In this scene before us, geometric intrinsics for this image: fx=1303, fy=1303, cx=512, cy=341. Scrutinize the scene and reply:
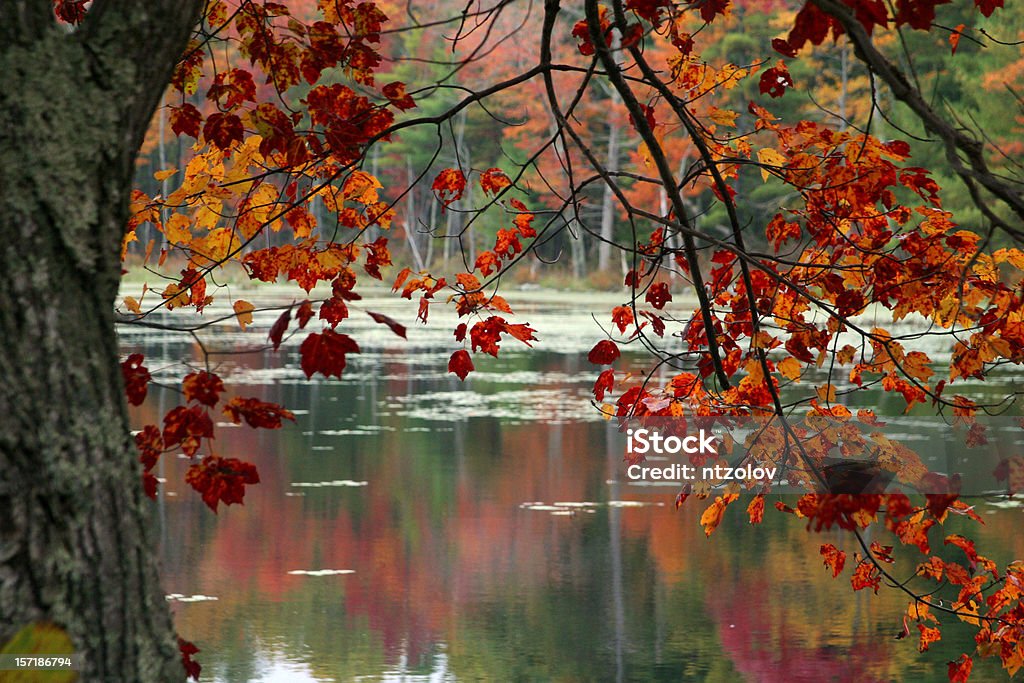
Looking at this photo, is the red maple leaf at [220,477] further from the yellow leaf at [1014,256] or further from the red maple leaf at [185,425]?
the yellow leaf at [1014,256]

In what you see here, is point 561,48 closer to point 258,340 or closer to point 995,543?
point 258,340

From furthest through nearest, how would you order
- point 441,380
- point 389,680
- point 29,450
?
point 441,380 < point 389,680 < point 29,450

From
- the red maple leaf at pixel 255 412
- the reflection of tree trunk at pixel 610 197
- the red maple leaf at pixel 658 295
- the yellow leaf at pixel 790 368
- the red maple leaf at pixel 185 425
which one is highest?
the reflection of tree trunk at pixel 610 197

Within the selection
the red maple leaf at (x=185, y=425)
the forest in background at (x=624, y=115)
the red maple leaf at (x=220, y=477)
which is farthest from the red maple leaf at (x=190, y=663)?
the forest in background at (x=624, y=115)

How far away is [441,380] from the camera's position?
15.2 m

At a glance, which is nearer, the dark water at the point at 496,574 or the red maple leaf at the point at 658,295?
the red maple leaf at the point at 658,295

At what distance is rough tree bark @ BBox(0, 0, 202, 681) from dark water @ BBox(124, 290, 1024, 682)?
2668 millimetres

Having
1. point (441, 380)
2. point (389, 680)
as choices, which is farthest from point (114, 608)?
point (441, 380)

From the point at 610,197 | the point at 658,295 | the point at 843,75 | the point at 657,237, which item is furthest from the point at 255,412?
the point at 610,197

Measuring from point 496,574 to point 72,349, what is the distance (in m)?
5.32

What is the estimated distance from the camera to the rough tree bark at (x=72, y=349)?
5.64ft

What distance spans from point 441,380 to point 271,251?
1158 cm

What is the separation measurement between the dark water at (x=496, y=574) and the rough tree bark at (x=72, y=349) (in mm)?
2668

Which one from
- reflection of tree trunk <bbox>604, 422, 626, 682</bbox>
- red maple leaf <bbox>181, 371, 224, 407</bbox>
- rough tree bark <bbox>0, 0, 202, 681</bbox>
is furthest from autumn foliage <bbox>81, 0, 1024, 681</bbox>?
reflection of tree trunk <bbox>604, 422, 626, 682</bbox>
